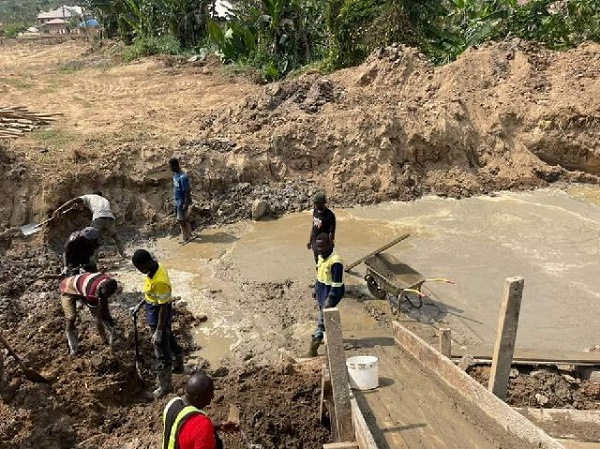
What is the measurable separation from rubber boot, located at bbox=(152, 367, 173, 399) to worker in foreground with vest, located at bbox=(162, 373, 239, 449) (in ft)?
8.05

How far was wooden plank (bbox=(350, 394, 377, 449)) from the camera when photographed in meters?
3.81

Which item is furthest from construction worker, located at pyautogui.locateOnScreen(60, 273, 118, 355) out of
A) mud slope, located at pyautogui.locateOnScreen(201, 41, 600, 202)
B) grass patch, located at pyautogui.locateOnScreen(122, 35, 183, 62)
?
grass patch, located at pyautogui.locateOnScreen(122, 35, 183, 62)

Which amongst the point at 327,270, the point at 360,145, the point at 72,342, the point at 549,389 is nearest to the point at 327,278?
the point at 327,270

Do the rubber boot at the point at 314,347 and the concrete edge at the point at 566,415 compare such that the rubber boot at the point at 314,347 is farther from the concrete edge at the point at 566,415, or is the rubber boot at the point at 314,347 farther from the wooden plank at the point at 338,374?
the concrete edge at the point at 566,415

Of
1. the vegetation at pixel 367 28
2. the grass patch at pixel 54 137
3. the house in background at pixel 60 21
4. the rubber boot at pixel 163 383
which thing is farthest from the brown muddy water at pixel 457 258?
the house in background at pixel 60 21

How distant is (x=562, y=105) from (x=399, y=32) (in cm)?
707

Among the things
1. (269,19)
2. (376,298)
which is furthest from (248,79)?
(376,298)

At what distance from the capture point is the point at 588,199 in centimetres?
1181

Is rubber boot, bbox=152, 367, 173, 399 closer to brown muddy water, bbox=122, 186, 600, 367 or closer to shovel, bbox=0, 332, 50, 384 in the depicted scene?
brown muddy water, bbox=122, 186, 600, 367

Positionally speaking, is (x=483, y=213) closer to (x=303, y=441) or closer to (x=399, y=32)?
(x=303, y=441)

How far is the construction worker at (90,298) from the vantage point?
597 cm

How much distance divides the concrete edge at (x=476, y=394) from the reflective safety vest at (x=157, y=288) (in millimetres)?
2564

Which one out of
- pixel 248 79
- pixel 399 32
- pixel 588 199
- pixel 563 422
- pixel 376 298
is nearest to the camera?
pixel 563 422

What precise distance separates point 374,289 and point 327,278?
6.67 ft
